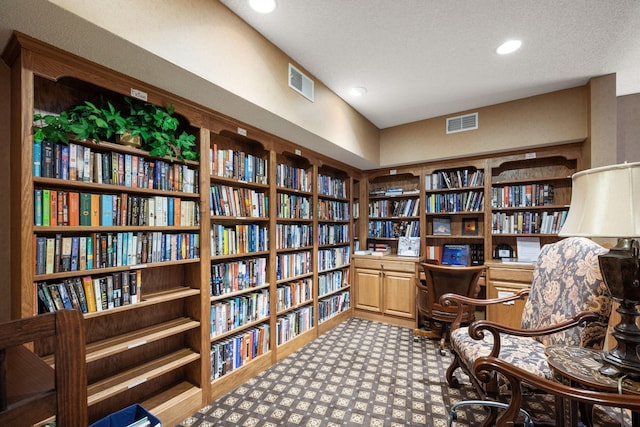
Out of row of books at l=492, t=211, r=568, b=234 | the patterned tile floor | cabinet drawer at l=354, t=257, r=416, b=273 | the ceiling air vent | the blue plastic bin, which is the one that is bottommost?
the patterned tile floor

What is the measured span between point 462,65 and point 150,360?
3345mm

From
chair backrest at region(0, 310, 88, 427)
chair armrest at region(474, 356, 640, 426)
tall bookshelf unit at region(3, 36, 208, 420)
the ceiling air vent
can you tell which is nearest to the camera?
chair backrest at region(0, 310, 88, 427)

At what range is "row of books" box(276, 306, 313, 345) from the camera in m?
2.68

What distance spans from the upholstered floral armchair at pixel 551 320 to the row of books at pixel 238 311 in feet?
5.26

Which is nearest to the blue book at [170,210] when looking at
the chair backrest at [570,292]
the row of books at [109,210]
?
the row of books at [109,210]

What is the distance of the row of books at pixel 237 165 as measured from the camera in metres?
2.19

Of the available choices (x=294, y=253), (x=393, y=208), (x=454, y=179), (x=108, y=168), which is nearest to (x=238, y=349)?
(x=294, y=253)

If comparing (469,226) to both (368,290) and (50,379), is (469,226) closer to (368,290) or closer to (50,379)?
(368,290)

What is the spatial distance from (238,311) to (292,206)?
1.18m

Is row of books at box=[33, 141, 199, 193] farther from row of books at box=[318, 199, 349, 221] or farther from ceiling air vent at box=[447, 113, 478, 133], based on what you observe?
ceiling air vent at box=[447, 113, 478, 133]

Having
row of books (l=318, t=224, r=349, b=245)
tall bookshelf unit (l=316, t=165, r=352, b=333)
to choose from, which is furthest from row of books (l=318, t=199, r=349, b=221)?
row of books (l=318, t=224, r=349, b=245)

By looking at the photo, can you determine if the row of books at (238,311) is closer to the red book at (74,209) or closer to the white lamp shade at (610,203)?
the red book at (74,209)

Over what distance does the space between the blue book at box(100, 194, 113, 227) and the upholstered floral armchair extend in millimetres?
2197

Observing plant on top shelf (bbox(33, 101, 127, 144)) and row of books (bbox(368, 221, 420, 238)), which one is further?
row of books (bbox(368, 221, 420, 238))
